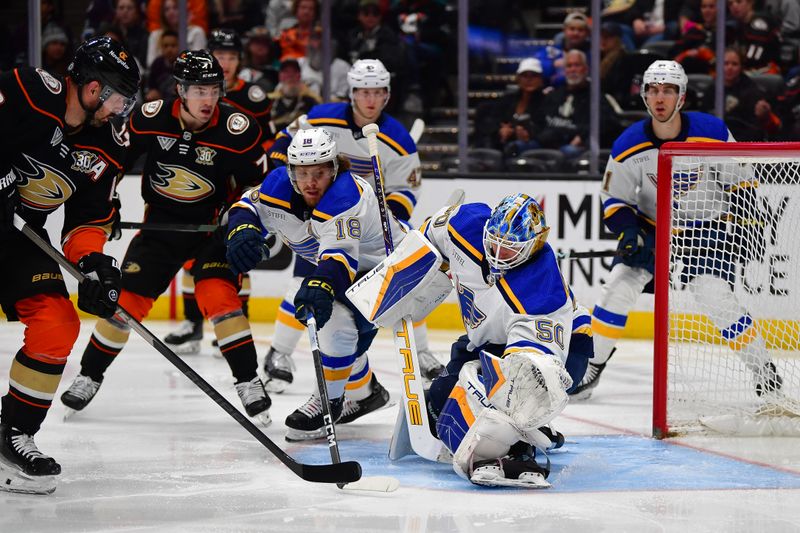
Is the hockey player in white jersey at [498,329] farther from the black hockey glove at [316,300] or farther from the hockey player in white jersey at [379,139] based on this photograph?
the hockey player in white jersey at [379,139]

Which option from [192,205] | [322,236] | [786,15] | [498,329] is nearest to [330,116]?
[192,205]

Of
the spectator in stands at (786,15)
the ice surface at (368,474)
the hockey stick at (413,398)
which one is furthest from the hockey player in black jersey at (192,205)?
the spectator in stands at (786,15)

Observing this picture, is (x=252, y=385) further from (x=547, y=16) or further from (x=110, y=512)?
(x=547, y=16)

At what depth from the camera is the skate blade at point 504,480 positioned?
9.84ft

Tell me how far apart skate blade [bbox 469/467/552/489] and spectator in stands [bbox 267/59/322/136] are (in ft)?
12.6

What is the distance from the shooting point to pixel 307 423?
3604mm

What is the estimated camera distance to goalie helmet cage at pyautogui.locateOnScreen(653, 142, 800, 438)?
3.65 meters

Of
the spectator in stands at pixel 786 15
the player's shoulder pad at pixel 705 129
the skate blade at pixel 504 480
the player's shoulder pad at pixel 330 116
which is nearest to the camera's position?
the skate blade at pixel 504 480

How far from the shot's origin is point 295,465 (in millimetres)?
3029

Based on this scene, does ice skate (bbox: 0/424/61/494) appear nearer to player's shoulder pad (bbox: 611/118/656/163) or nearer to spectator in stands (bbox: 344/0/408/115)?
player's shoulder pad (bbox: 611/118/656/163)

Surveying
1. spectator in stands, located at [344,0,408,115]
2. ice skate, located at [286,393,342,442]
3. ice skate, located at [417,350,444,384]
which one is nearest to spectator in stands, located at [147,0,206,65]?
spectator in stands, located at [344,0,408,115]

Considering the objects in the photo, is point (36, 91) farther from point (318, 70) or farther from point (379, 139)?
point (318, 70)

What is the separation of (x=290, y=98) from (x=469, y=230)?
3.60 m

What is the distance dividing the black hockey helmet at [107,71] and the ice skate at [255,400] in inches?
42.1
